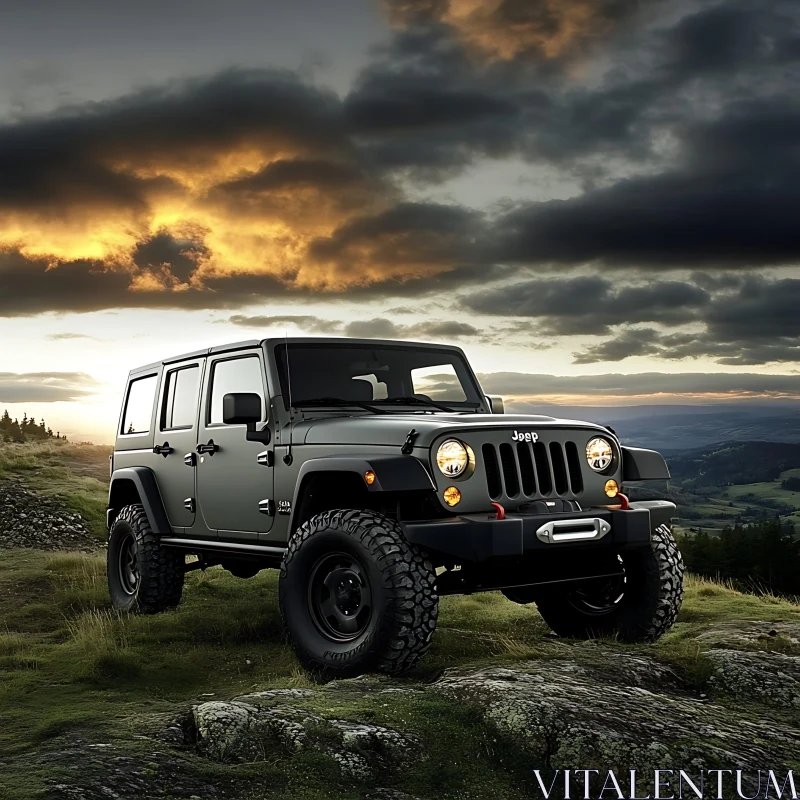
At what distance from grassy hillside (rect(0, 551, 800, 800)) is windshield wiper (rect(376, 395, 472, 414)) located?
1865 millimetres

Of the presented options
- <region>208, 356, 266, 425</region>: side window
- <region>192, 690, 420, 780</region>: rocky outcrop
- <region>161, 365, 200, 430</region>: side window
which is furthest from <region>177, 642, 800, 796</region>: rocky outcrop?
<region>161, 365, 200, 430</region>: side window

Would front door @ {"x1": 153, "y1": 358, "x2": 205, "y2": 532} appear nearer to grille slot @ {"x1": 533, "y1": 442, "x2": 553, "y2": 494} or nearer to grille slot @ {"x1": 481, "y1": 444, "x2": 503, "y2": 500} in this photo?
grille slot @ {"x1": 481, "y1": 444, "x2": 503, "y2": 500}

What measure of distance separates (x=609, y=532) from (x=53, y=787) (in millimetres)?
3846

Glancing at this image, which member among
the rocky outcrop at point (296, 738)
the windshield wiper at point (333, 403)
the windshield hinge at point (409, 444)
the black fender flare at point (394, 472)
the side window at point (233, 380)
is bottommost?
the rocky outcrop at point (296, 738)

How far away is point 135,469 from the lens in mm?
9203

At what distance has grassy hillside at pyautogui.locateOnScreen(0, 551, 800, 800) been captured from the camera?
4.19 metres

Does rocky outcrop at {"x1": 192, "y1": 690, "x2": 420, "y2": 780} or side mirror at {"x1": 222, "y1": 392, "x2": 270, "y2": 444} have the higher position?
side mirror at {"x1": 222, "y1": 392, "x2": 270, "y2": 444}

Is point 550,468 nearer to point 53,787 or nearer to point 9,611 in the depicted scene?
point 53,787

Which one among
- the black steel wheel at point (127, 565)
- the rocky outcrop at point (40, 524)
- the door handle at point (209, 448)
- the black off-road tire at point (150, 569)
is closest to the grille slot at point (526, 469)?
the door handle at point (209, 448)

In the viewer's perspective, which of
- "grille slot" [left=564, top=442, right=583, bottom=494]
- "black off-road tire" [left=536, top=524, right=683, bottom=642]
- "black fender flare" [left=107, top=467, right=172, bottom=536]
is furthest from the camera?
"black fender flare" [left=107, top=467, right=172, bottom=536]

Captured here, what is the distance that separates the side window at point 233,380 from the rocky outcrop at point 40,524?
928cm

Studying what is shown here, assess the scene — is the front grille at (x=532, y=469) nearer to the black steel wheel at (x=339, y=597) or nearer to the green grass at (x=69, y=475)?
the black steel wheel at (x=339, y=597)

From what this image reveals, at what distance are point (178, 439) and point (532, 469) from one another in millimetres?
3591

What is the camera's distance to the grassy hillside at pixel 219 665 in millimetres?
4188
